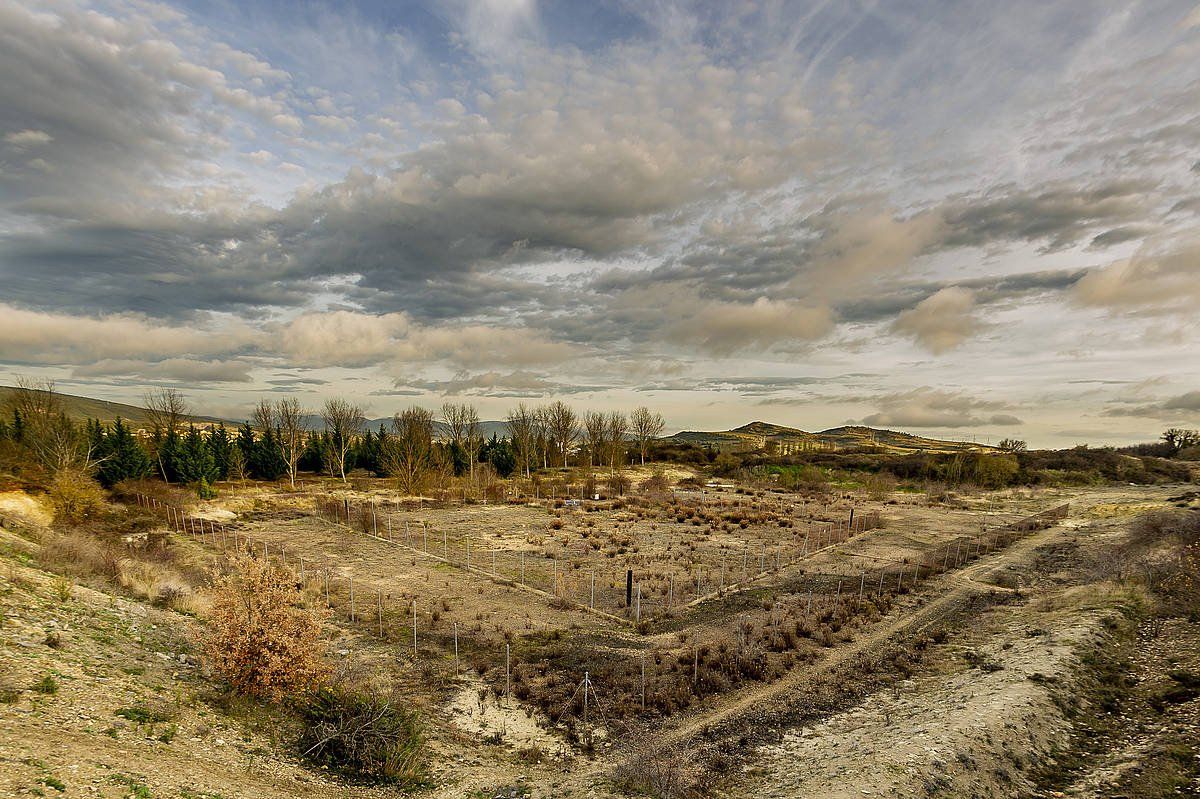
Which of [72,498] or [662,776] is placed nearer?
[662,776]

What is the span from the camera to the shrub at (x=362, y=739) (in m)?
11.4

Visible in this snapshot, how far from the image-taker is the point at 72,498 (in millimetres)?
33938

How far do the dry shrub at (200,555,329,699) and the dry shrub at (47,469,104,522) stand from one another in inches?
1246

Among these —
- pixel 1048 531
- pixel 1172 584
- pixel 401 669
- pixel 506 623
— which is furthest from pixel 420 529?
pixel 1048 531

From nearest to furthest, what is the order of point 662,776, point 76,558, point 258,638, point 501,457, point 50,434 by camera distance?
point 662,776
point 258,638
point 76,558
point 50,434
point 501,457

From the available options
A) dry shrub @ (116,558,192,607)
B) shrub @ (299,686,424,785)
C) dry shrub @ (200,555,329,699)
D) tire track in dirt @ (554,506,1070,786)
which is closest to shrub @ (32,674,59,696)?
dry shrub @ (200,555,329,699)

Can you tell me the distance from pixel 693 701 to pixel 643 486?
56.4 metres

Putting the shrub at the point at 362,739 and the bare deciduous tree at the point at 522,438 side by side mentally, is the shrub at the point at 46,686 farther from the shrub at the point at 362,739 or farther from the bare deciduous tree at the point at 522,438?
the bare deciduous tree at the point at 522,438

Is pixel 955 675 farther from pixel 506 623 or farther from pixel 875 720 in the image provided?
pixel 506 623

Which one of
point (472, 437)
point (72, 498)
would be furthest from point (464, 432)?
point (72, 498)

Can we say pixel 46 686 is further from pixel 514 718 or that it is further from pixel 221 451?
pixel 221 451

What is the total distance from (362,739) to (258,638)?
3555 mm

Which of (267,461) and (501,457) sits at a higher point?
(501,457)

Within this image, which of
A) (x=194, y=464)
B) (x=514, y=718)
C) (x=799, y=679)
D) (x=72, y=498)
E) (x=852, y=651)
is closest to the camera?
(x=514, y=718)
